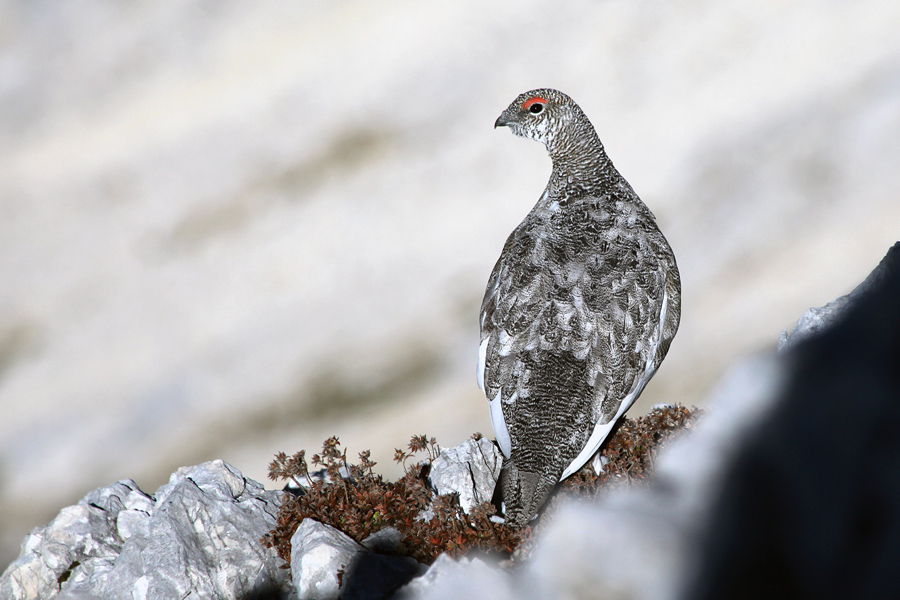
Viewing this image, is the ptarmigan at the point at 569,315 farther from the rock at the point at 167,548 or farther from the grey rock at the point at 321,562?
the rock at the point at 167,548

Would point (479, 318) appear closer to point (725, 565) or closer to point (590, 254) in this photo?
point (590, 254)

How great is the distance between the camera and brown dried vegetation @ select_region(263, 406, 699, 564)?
445 cm

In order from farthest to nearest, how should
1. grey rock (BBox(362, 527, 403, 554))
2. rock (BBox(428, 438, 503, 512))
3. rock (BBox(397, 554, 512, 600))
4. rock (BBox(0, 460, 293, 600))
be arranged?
rock (BBox(428, 438, 503, 512)), rock (BBox(0, 460, 293, 600)), grey rock (BBox(362, 527, 403, 554)), rock (BBox(397, 554, 512, 600))

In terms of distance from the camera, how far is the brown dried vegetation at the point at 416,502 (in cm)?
445

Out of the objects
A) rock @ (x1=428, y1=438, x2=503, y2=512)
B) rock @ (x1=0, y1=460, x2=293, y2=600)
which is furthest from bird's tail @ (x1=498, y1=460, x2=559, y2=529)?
rock @ (x1=0, y1=460, x2=293, y2=600)

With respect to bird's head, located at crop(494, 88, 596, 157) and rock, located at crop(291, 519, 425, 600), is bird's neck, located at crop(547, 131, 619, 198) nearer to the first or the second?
bird's head, located at crop(494, 88, 596, 157)

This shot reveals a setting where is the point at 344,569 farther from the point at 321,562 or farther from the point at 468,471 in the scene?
the point at 468,471

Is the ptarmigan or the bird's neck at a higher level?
the bird's neck

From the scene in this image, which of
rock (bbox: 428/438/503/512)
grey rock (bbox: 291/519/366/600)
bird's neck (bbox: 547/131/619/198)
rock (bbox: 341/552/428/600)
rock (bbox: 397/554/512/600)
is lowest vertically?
rock (bbox: 397/554/512/600)

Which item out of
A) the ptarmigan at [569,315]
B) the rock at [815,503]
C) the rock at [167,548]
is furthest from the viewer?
the ptarmigan at [569,315]

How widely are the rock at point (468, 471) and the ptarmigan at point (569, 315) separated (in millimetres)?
598

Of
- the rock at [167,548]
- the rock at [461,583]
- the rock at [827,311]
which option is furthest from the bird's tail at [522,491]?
the rock at [461,583]

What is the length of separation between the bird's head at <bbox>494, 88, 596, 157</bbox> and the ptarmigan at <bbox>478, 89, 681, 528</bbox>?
0.4 inches

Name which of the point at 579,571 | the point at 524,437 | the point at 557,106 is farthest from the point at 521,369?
the point at 579,571
